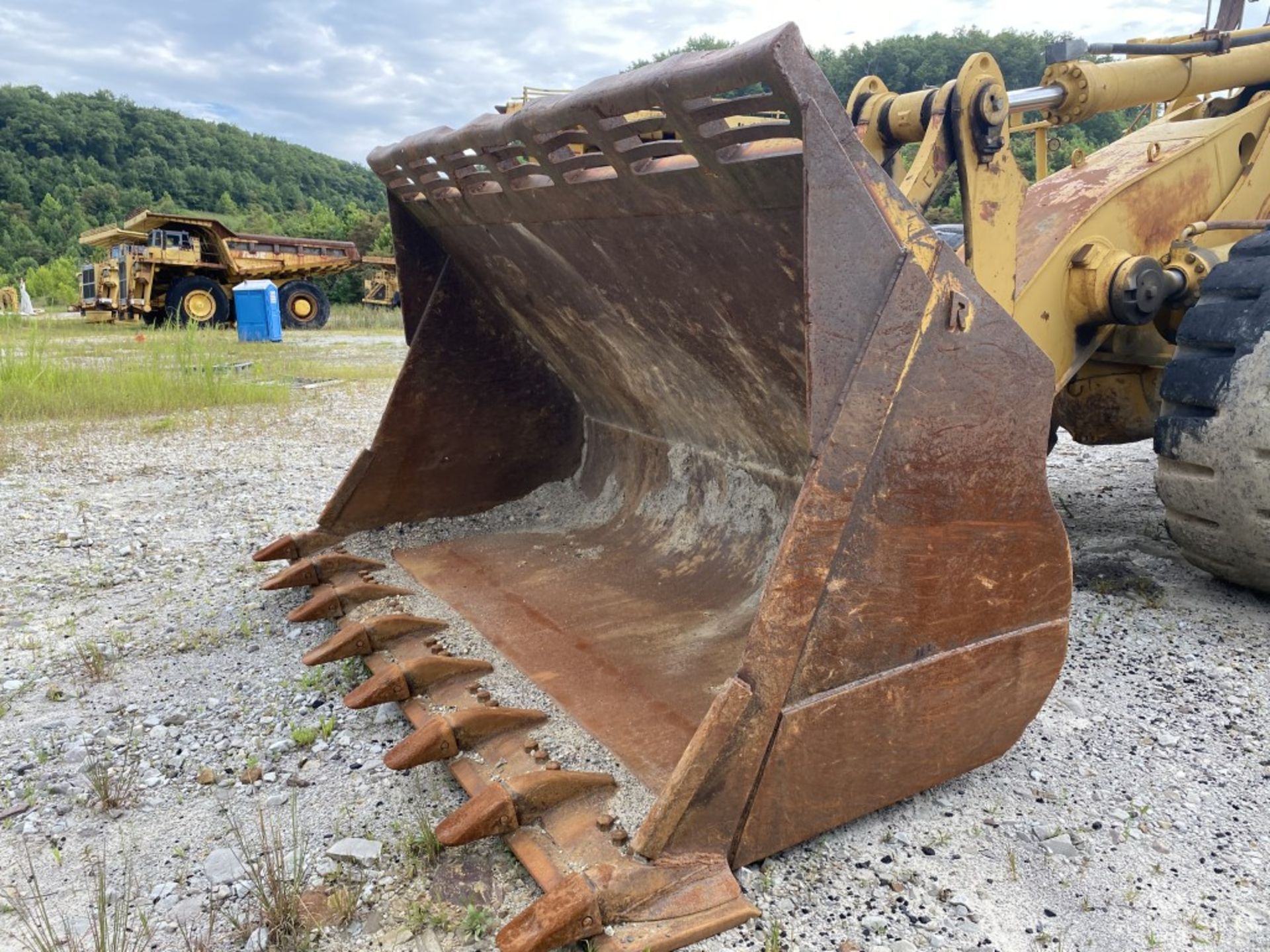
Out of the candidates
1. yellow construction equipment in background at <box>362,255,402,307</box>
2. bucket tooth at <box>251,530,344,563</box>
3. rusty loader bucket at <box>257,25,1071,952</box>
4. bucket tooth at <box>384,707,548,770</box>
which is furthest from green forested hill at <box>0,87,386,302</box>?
bucket tooth at <box>384,707,548,770</box>

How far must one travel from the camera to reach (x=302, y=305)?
20.8 metres

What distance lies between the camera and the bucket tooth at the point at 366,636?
257 centimetres

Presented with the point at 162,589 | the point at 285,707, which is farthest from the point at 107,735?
the point at 162,589

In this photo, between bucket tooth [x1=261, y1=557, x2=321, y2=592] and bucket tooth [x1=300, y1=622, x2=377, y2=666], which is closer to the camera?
bucket tooth [x1=300, y1=622, x2=377, y2=666]

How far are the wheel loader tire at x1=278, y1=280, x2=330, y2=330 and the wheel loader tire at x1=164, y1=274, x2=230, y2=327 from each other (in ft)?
4.41

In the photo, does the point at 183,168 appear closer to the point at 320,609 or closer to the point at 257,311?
the point at 257,311

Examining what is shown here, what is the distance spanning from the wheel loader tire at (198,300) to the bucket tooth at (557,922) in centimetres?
1890

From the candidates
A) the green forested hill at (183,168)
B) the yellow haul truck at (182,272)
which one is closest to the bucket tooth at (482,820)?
the yellow haul truck at (182,272)

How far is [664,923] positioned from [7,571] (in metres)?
3.38

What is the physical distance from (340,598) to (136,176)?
2220 inches

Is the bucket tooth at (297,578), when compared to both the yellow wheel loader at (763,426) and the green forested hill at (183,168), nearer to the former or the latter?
the yellow wheel loader at (763,426)

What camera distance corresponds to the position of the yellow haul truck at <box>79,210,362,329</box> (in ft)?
61.9

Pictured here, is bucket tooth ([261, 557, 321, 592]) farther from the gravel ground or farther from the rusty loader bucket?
the gravel ground

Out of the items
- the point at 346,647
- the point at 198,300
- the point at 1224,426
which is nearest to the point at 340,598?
the point at 346,647
